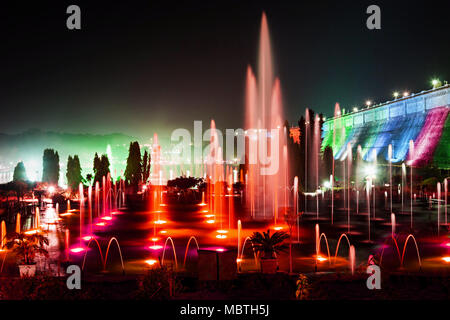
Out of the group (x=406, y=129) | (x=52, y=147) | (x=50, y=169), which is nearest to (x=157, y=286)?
(x=50, y=169)

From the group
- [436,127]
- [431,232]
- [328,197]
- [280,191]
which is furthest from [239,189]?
[436,127]

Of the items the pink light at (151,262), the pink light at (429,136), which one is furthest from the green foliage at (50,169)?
the pink light at (429,136)

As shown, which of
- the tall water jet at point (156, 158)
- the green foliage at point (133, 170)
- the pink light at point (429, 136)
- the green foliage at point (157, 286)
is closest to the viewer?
the green foliage at point (157, 286)

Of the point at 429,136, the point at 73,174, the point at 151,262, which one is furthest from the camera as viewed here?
the point at 429,136

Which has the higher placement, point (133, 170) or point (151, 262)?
point (133, 170)

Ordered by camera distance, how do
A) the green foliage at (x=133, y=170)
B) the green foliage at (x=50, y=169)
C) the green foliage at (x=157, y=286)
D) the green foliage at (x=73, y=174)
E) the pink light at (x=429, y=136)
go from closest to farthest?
the green foliage at (x=157, y=286) → the green foliage at (x=73, y=174) → the green foliage at (x=50, y=169) → the green foliage at (x=133, y=170) → the pink light at (x=429, y=136)

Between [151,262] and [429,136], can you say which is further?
[429,136]

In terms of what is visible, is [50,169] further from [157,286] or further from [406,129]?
[406,129]

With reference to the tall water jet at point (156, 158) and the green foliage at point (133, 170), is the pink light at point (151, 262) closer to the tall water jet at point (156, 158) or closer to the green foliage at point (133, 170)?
the tall water jet at point (156, 158)

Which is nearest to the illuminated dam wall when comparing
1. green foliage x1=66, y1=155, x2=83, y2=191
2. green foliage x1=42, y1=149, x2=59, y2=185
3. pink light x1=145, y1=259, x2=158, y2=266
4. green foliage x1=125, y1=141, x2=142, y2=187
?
green foliage x1=125, y1=141, x2=142, y2=187

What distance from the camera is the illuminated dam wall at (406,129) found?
45.8 meters

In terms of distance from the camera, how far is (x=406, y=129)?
55.9 meters

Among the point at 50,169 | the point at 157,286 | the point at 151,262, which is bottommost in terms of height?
the point at 151,262

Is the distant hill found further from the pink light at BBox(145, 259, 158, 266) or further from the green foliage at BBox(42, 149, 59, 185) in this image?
the pink light at BBox(145, 259, 158, 266)
